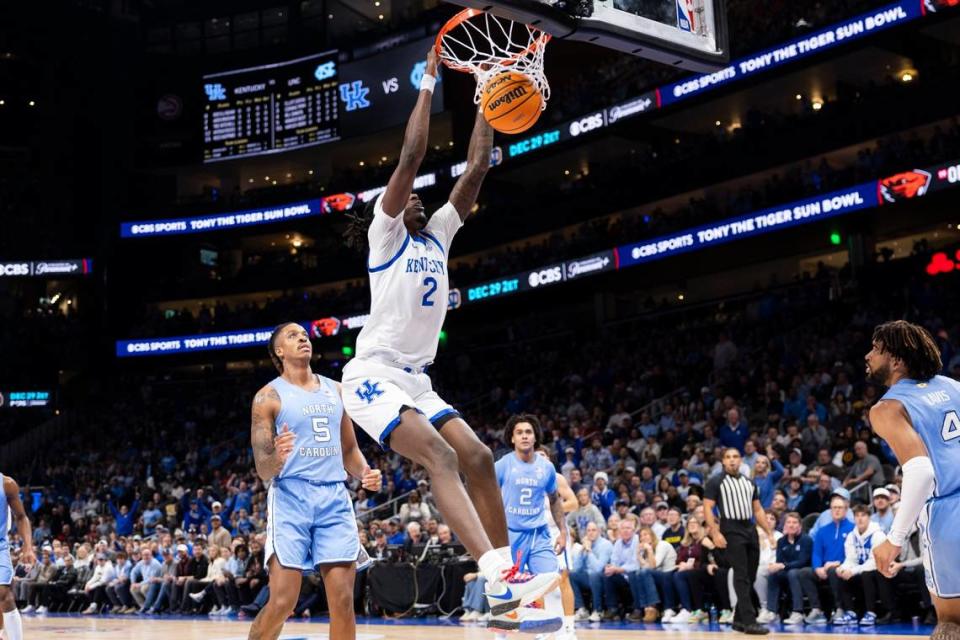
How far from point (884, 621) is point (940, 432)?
7528mm

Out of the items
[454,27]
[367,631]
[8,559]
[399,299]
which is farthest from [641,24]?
[367,631]

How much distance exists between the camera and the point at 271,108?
36.1 metres

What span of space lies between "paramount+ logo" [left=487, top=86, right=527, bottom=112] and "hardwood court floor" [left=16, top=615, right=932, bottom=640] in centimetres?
474

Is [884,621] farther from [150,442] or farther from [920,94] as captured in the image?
[150,442]

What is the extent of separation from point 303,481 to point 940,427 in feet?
11.1

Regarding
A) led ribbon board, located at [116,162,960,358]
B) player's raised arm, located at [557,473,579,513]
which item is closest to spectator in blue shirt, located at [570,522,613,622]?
player's raised arm, located at [557,473,579,513]

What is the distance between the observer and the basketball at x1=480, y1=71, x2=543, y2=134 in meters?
5.84

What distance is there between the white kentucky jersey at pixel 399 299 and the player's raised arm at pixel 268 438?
2.79 ft

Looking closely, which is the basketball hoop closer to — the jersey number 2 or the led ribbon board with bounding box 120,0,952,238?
the jersey number 2

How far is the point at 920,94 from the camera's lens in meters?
22.0

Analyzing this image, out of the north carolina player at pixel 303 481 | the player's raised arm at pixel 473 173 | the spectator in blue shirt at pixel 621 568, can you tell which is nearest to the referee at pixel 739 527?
the spectator in blue shirt at pixel 621 568

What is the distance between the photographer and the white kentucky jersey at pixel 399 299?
5.18 m

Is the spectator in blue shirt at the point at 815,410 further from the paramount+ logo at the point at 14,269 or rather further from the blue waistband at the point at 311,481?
the paramount+ logo at the point at 14,269

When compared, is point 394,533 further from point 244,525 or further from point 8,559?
point 8,559
